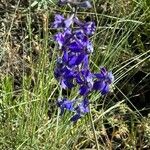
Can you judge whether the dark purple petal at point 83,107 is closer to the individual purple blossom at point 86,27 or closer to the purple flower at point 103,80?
the purple flower at point 103,80

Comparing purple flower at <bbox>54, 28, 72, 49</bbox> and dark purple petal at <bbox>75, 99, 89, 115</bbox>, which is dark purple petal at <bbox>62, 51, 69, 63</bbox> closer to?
purple flower at <bbox>54, 28, 72, 49</bbox>

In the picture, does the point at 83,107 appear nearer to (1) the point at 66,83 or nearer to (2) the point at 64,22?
(1) the point at 66,83

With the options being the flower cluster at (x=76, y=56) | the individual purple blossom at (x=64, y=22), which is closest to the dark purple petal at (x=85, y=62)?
the flower cluster at (x=76, y=56)

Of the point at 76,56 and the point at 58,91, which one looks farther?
the point at 58,91

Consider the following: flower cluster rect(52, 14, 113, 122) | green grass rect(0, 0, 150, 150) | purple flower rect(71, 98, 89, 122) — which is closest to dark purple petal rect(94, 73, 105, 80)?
flower cluster rect(52, 14, 113, 122)

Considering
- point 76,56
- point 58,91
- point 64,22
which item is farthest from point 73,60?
point 58,91

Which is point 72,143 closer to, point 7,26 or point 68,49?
point 68,49
